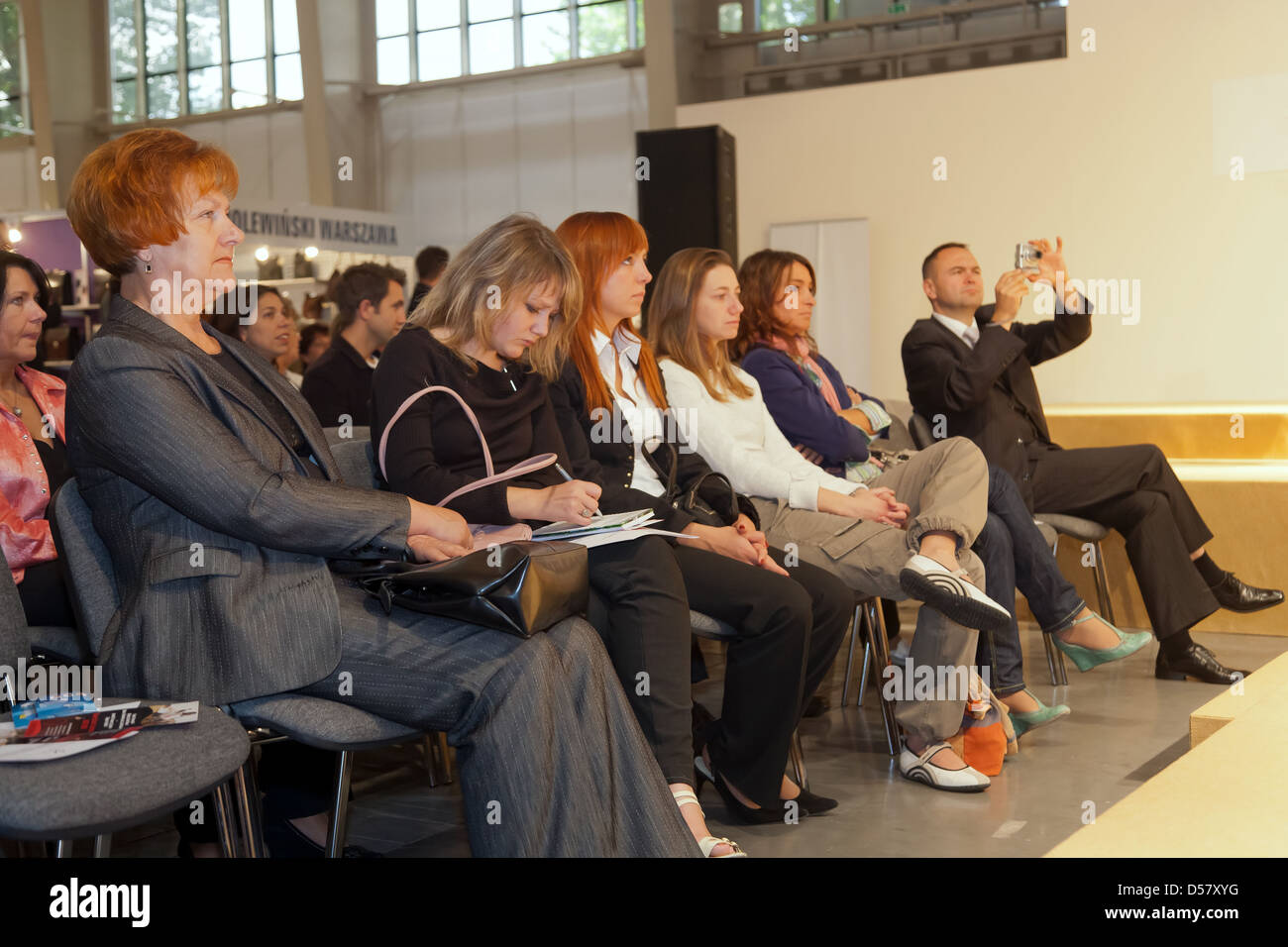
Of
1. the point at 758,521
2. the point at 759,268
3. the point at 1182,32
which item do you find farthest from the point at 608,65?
the point at 758,521

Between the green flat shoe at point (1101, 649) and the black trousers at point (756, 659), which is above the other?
the black trousers at point (756, 659)

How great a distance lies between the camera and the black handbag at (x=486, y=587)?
1755 mm

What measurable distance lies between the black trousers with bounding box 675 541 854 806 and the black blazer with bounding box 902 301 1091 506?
4.87 feet

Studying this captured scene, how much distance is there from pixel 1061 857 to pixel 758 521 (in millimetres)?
1691

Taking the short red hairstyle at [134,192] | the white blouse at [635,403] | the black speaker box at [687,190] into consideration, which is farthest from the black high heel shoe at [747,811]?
the black speaker box at [687,190]

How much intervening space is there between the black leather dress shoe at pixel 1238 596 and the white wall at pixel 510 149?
862cm

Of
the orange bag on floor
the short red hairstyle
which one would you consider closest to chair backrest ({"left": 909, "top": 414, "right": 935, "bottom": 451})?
the orange bag on floor

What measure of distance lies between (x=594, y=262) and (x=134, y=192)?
1129 mm

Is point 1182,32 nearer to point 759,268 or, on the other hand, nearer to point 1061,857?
point 759,268

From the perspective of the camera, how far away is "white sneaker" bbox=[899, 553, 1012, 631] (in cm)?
256

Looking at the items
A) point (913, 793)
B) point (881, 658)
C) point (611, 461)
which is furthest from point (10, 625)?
point (881, 658)

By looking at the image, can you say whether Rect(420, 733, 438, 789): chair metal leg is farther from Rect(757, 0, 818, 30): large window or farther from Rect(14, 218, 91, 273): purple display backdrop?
Rect(757, 0, 818, 30): large window

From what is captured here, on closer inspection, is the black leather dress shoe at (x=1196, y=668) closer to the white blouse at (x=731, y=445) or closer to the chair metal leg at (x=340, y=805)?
the white blouse at (x=731, y=445)

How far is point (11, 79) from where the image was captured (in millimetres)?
14695
